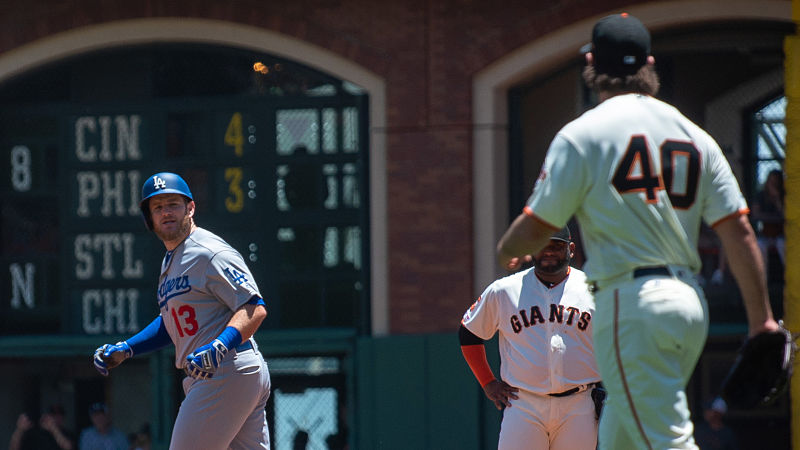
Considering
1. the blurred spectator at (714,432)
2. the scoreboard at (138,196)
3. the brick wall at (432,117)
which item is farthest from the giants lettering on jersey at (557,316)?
the blurred spectator at (714,432)

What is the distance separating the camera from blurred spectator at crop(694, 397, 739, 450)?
11797 mm

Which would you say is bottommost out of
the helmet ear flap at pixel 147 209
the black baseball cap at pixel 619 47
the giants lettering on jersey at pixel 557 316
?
the giants lettering on jersey at pixel 557 316

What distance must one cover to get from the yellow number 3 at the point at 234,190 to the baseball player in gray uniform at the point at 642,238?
314 inches

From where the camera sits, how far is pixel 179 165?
12.0 m

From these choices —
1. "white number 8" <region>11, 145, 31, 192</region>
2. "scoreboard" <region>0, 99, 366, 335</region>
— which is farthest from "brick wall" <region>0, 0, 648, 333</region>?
"white number 8" <region>11, 145, 31, 192</region>

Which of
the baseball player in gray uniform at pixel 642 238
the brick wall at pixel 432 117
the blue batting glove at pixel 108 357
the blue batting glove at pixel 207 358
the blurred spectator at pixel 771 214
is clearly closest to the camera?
the baseball player in gray uniform at pixel 642 238

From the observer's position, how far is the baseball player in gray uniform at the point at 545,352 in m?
6.39

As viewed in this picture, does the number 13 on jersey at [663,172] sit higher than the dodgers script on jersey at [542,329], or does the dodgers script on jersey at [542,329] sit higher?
the number 13 on jersey at [663,172]

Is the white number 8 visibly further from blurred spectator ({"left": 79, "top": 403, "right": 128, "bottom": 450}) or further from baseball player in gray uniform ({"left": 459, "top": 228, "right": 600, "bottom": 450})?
baseball player in gray uniform ({"left": 459, "top": 228, "right": 600, "bottom": 450})

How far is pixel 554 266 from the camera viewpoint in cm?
654

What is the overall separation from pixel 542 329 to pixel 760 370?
2354 millimetres

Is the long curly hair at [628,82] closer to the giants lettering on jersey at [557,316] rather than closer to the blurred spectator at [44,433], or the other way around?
the giants lettering on jersey at [557,316]

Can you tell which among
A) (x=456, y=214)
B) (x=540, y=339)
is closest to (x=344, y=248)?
(x=456, y=214)

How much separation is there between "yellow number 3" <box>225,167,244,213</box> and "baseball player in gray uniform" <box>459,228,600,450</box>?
18.5 feet
